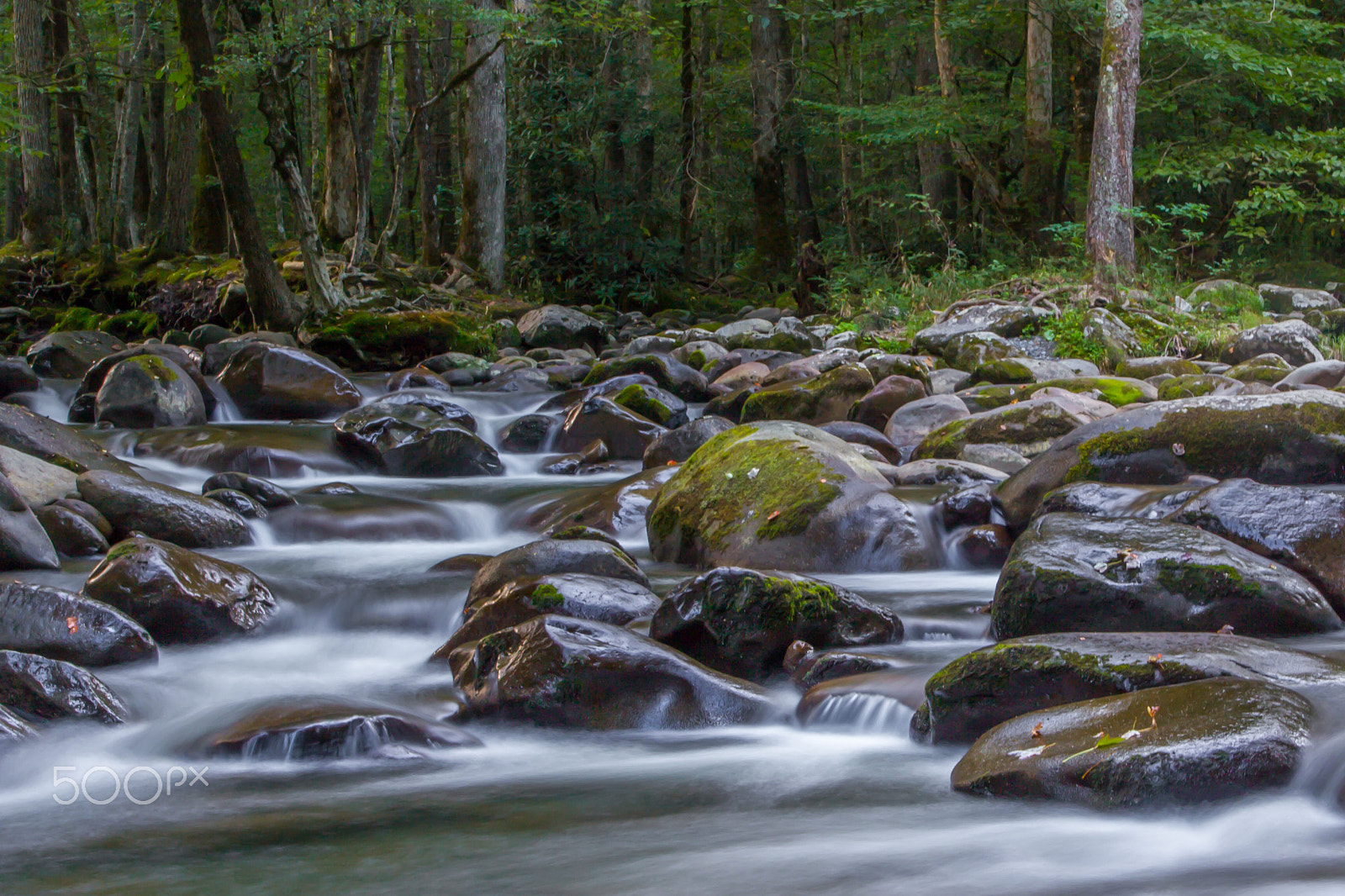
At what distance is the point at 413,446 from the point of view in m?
8.38

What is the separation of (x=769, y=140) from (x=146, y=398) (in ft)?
42.8

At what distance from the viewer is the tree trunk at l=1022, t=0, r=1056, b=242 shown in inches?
644

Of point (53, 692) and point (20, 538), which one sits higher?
point (20, 538)

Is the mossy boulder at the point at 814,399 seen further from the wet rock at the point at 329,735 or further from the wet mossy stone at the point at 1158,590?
the wet rock at the point at 329,735

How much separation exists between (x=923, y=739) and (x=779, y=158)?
1740 centimetres

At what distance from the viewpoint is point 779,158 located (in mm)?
19828

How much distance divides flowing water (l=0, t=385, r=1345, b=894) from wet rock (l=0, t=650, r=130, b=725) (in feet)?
0.22

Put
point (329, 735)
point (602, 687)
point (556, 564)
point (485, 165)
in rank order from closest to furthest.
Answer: point (329, 735) → point (602, 687) → point (556, 564) → point (485, 165)

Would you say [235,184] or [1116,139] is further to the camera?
[1116,139]

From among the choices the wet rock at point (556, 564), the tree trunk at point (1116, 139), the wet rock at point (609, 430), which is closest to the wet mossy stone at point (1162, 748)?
the wet rock at point (556, 564)

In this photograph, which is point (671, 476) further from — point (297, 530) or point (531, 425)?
point (531, 425)

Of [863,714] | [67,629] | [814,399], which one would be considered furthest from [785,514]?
[814,399]

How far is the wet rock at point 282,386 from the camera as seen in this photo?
10055 mm

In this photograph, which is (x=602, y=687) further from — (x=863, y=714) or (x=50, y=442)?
(x=50, y=442)
